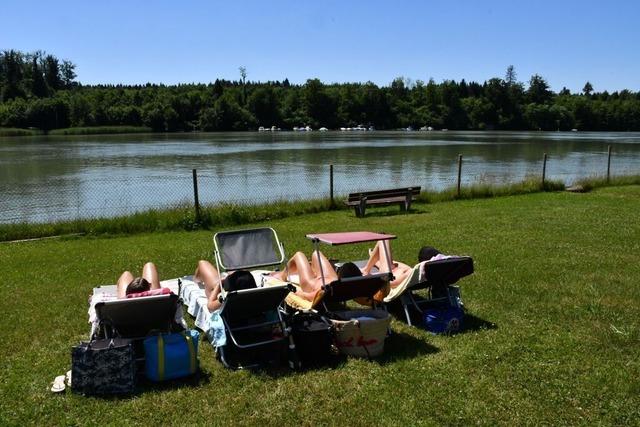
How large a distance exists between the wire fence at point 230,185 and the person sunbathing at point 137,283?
8.62 metres

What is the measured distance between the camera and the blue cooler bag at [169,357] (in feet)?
16.5

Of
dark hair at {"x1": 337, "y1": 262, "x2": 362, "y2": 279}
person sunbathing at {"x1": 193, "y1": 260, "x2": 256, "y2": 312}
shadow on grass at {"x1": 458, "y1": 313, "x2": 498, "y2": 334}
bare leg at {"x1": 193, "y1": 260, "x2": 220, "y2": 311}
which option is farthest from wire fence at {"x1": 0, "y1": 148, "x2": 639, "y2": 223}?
shadow on grass at {"x1": 458, "y1": 313, "x2": 498, "y2": 334}

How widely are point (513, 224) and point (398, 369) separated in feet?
28.0

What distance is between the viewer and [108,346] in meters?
4.88

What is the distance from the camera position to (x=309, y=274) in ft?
22.0

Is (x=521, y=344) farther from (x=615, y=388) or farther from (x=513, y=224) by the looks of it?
(x=513, y=224)

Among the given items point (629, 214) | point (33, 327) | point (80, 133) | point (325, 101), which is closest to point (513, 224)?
point (629, 214)

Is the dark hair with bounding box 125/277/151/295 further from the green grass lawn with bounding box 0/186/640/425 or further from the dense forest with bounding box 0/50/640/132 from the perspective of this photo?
the dense forest with bounding box 0/50/640/132

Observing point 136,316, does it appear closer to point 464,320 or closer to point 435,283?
point 435,283

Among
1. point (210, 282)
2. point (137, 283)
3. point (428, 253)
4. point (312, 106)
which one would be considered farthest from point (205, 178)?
point (312, 106)

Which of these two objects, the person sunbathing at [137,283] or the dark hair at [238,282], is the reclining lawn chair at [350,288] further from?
the person sunbathing at [137,283]

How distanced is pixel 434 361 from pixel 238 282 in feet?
6.59

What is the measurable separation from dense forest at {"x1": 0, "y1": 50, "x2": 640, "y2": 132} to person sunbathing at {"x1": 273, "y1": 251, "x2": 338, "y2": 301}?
129269 millimetres

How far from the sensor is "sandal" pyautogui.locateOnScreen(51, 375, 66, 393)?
4.81m
